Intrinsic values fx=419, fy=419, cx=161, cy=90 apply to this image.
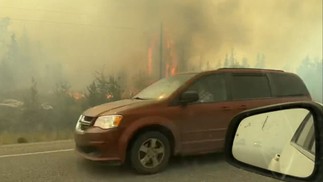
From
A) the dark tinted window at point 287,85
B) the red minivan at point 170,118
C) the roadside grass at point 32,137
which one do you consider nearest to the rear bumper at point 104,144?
the red minivan at point 170,118

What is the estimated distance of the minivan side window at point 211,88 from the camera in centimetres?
543

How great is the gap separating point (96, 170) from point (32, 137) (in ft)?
13.5

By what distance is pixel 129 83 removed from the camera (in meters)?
12.3

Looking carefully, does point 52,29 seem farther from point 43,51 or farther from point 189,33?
point 189,33

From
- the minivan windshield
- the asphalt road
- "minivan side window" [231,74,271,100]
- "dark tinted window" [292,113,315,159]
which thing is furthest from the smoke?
"dark tinted window" [292,113,315,159]

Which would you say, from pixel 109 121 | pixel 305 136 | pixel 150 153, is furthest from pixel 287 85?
pixel 305 136

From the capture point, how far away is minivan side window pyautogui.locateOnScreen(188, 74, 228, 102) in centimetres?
543

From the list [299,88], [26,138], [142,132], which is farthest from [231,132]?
[26,138]

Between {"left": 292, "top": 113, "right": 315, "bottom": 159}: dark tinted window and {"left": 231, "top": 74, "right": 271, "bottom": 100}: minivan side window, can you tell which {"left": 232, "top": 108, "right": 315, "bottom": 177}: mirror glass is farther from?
{"left": 231, "top": 74, "right": 271, "bottom": 100}: minivan side window

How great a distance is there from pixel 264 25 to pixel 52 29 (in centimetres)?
773

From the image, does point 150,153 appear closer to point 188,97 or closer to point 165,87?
point 188,97

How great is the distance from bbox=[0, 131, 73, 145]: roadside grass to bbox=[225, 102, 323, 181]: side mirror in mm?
6807

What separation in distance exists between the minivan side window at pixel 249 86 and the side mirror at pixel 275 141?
11.9ft

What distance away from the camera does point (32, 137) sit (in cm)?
875
